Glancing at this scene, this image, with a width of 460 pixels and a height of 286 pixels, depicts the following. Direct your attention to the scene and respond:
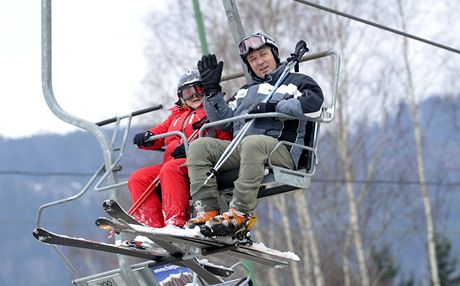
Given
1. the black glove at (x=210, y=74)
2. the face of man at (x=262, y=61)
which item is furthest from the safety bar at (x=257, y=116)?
the face of man at (x=262, y=61)

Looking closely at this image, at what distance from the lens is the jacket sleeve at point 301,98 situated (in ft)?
34.0

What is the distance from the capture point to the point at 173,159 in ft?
36.2

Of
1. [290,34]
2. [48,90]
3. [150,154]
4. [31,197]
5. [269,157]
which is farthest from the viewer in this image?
[31,197]

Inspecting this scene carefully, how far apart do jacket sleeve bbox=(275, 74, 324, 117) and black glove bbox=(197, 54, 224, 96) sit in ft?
1.70

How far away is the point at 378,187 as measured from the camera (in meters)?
38.1

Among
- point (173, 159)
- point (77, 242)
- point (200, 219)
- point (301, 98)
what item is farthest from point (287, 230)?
point (77, 242)

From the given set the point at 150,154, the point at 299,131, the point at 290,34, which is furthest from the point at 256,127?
the point at 150,154

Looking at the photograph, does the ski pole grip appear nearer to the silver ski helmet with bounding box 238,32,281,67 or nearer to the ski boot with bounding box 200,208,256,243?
the silver ski helmet with bounding box 238,32,281,67

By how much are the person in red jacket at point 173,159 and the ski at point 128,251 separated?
29 cm

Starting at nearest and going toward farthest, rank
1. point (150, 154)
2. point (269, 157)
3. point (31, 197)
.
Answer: point (269, 157)
point (150, 154)
point (31, 197)

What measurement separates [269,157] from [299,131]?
0.45 meters

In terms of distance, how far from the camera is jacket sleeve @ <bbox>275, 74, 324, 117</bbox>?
10.4m

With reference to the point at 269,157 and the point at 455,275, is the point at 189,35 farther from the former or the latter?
the point at 269,157

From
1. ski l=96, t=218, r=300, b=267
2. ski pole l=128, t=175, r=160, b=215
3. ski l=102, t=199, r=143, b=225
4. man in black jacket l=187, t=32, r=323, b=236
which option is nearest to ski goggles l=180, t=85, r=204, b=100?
man in black jacket l=187, t=32, r=323, b=236
